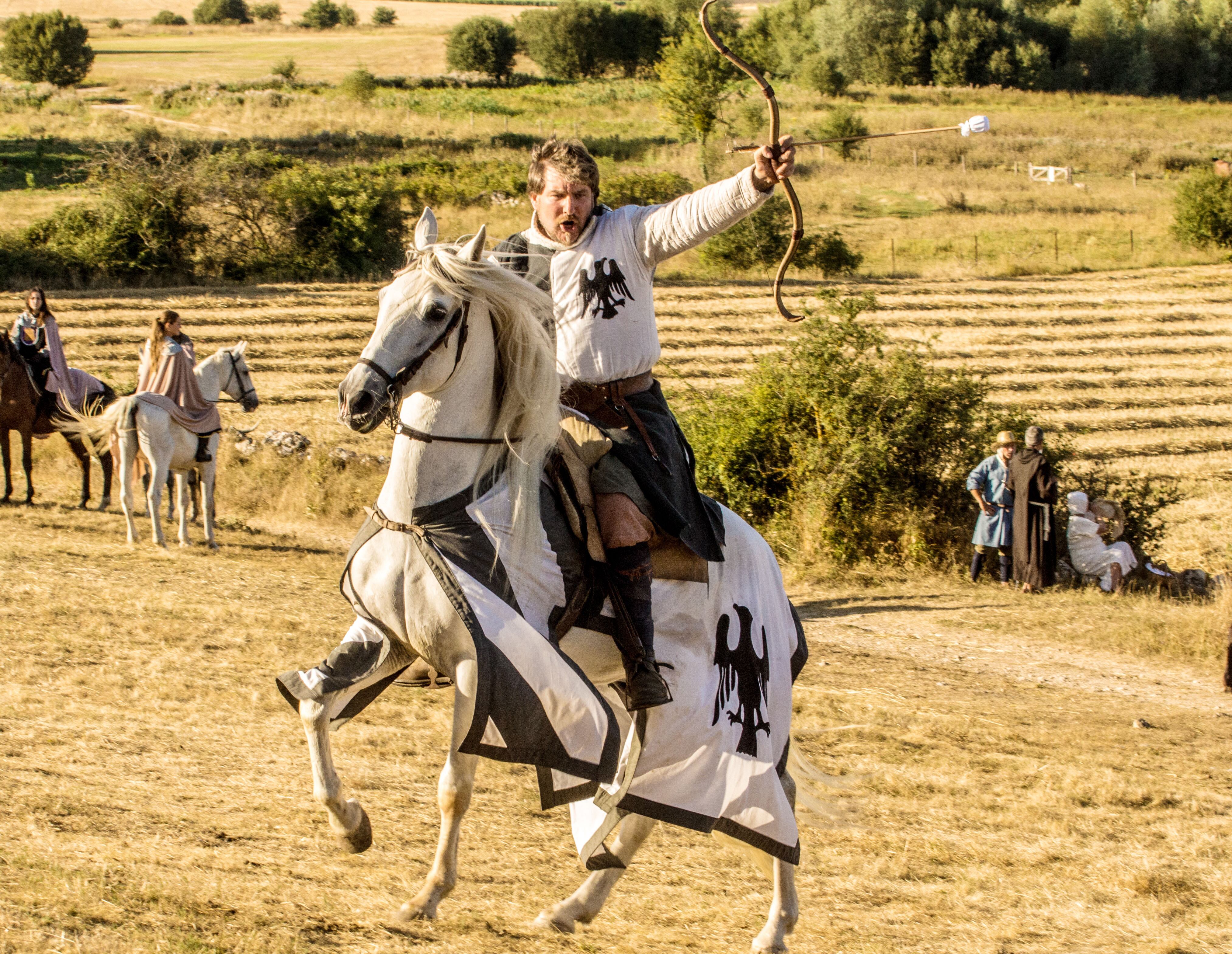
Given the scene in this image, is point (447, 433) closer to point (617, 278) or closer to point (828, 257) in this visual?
point (617, 278)

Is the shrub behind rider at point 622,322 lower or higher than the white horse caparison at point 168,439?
higher

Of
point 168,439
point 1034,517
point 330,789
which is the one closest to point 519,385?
point 330,789

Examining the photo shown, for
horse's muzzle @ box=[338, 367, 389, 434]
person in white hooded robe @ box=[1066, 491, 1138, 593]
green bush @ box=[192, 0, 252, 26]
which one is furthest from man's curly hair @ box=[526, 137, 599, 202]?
green bush @ box=[192, 0, 252, 26]

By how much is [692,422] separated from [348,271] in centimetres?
1664

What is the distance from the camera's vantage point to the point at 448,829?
423cm

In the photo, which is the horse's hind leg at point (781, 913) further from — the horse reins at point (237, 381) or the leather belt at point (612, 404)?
the horse reins at point (237, 381)

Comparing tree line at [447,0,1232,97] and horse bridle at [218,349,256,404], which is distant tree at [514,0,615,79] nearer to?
tree line at [447,0,1232,97]

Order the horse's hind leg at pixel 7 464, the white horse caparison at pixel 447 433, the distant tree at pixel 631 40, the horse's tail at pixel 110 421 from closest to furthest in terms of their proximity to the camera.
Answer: the white horse caparison at pixel 447 433, the horse's tail at pixel 110 421, the horse's hind leg at pixel 7 464, the distant tree at pixel 631 40

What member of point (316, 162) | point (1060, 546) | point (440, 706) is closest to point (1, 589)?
point (440, 706)

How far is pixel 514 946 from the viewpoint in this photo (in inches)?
183

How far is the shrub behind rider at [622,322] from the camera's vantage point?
14.0 ft

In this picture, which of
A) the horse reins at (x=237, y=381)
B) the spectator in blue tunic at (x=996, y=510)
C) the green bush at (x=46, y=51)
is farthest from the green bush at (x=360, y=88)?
the spectator in blue tunic at (x=996, y=510)

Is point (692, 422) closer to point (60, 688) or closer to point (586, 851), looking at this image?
point (60, 688)

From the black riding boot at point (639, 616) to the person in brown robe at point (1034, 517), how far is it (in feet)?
28.8
